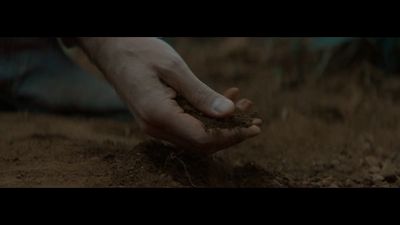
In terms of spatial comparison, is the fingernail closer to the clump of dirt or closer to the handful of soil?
the handful of soil

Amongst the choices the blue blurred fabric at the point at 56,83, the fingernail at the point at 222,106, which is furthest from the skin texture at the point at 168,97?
the blue blurred fabric at the point at 56,83

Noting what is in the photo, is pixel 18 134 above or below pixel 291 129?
below

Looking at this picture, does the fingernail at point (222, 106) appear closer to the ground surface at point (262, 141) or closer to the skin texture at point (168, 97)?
the skin texture at point (168, 97)
